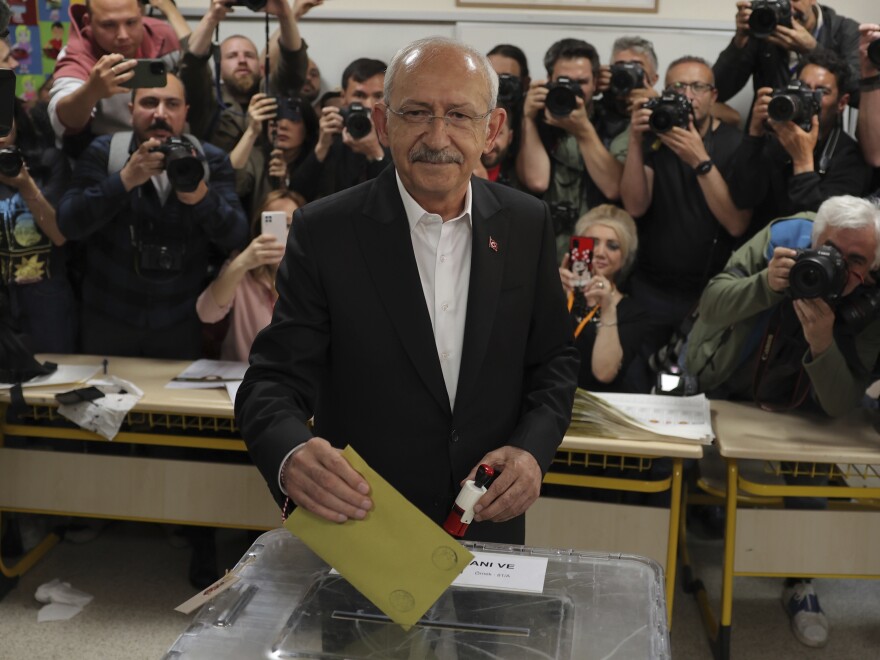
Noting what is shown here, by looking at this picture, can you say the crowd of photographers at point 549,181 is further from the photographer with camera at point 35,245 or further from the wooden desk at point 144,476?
the wooden desk at point 144,476

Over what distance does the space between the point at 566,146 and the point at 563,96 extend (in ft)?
0.67

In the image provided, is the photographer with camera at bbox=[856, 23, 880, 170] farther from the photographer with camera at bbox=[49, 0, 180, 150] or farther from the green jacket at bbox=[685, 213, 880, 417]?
the photographer with camera at bbox=[49, 0, 180, 150]

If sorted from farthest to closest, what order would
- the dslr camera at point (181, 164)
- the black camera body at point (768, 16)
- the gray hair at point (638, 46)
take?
→ 1. the gray hair at point (638, 46)
2. the black camera body at point (768, 16)
3. the dslr camera at point (181, 164)

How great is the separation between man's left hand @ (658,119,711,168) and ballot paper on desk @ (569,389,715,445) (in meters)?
0.89

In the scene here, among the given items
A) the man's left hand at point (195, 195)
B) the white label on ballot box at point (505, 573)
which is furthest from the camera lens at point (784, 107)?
the white label on ballot box at point (505, 573)

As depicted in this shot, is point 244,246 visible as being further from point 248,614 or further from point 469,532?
point 248,614

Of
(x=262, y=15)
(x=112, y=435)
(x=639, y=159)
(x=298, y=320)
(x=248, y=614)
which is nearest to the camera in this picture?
(x=248, y=614)

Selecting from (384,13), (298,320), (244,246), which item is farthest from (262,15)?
(298,320)

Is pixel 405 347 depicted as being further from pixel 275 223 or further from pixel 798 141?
pixel 798 141

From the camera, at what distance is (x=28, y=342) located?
10.4 feet

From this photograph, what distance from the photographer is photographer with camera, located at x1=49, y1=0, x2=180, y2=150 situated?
3.31 metres

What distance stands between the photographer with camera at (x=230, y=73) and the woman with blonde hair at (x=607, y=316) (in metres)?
1.30

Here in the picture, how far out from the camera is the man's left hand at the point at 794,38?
339cm

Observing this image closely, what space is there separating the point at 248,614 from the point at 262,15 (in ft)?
11.6
